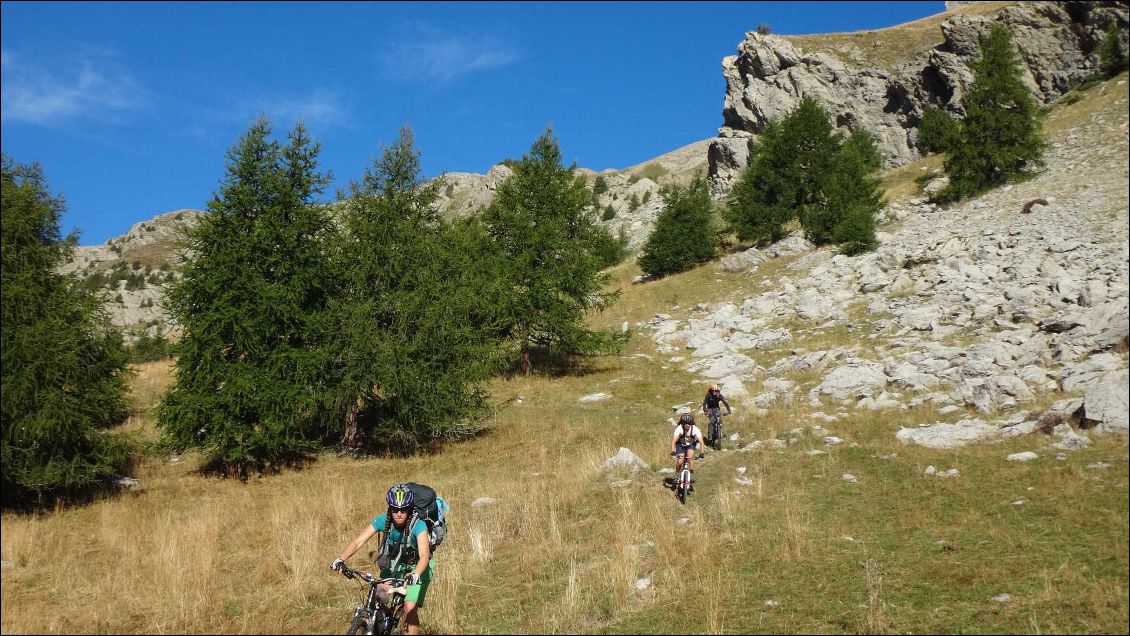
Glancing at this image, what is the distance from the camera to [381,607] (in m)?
6.96

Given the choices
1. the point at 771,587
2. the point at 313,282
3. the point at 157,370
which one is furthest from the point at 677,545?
the point at 157,370

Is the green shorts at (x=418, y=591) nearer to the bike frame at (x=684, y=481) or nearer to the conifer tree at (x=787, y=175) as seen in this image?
the bike frame at (x=684, y=481)

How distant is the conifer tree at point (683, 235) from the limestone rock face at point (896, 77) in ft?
60.9

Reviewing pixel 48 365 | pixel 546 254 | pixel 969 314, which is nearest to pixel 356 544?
pixel 48 365

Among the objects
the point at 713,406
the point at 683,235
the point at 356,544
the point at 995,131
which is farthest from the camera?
the point at 683,235

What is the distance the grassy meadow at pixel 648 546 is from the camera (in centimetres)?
833

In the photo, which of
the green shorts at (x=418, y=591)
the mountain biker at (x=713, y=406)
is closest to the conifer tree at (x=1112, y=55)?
the mountain biker at (x=713, y=406)

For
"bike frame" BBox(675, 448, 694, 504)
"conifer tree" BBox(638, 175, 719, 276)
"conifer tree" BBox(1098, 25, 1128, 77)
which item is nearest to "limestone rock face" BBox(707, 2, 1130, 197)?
"conifer tree" BBox(1098, 25, 1128, 77)

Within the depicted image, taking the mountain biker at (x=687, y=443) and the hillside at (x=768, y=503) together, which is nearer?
the hillside at (x=768, y=503)

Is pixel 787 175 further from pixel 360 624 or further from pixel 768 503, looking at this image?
pixel 360 624

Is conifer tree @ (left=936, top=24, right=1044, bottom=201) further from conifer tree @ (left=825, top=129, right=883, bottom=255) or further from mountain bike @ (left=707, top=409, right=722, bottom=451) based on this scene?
mountain bike @ (left=707, top=409, right=722, bottom=451)

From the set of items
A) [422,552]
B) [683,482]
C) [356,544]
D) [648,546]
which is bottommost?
[648,546]

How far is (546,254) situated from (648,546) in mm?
20057

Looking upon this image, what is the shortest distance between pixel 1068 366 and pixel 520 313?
20013 mm
